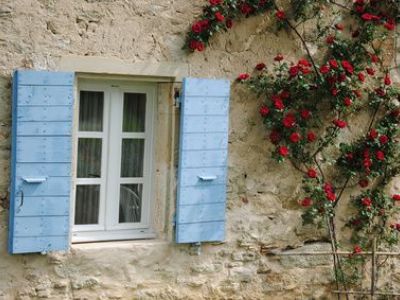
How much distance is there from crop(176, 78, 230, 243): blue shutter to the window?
13.7 inches

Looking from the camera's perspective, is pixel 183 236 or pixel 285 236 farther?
pixel 285 236

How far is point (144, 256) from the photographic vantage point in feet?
18.6

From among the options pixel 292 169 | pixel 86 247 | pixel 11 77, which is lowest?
pixel 86 247

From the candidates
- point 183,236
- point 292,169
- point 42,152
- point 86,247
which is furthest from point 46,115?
point 292,169

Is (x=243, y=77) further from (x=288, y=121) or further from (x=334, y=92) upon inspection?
(x=334, y=92)

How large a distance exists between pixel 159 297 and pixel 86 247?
0.74 m

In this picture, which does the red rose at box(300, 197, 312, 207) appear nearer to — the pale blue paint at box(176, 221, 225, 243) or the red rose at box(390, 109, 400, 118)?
the pale blue paint at box(176, 221, 225, 243)

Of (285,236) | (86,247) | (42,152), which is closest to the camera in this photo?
(42,152)

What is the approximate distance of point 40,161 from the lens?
16.9 ft

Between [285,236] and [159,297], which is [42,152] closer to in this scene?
[159,297]

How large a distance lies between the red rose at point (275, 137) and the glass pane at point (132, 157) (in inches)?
43.0

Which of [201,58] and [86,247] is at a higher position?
[201,58]

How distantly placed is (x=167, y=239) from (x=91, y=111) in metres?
1.20

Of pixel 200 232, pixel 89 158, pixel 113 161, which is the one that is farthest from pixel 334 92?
pixel 89 158
